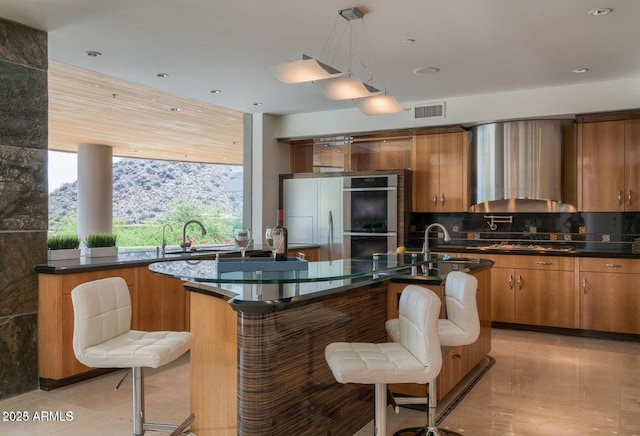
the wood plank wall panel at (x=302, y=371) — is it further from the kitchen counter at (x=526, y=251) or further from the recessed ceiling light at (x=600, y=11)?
the kitchen counter at (x=526, y=251)

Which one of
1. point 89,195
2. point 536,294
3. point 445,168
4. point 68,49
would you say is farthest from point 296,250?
point 89,195

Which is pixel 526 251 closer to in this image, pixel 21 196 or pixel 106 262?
pixel 106 262

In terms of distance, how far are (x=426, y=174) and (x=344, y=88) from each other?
11.7 feet

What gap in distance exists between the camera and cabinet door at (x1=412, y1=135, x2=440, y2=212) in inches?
264

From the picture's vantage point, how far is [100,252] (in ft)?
15.3

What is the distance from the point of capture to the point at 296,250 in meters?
6.55

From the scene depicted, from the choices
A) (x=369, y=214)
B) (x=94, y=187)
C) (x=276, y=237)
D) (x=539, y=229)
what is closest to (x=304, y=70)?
(x=276, y=237)

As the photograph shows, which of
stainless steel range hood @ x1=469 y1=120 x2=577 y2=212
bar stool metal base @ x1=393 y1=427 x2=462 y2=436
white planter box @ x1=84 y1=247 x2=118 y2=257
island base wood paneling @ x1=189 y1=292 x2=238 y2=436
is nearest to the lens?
island base wood paneling @ x1=189 y1=292 x2=238 y2=436

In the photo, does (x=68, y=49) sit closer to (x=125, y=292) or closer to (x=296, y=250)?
(x=125, y=292)

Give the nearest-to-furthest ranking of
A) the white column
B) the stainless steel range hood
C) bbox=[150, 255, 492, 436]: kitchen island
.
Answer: bbox=[150, 255, 492, 436]: kitchen island → the stainless steel range hood → the white column

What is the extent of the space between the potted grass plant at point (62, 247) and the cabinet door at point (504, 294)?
455cm

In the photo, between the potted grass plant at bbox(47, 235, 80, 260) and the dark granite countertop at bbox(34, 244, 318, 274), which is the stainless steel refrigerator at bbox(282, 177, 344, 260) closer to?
the dark granite countertop at bbox(34, 244, 318, 274)

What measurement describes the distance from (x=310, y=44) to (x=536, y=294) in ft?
12.5

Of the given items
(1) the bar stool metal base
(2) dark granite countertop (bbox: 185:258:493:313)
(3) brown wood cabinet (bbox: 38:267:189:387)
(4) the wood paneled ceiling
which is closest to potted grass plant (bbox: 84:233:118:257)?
(3) brown wood cabinet (bbox: 38:267:189:387)
